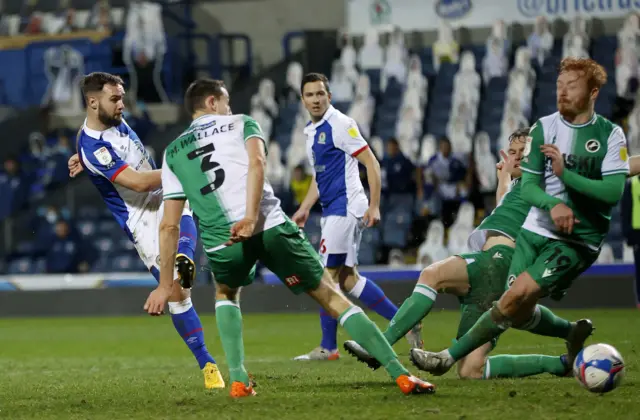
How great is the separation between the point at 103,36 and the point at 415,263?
9.41 meters

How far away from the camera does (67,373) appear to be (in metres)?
9.34

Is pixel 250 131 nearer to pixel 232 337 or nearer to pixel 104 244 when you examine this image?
pixel 232 337

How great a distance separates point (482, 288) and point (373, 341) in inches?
53.3

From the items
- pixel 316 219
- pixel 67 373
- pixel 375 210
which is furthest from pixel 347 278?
pixel 316 219

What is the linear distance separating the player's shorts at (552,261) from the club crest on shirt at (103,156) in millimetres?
2928

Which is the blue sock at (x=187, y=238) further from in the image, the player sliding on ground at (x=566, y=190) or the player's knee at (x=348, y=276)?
the player sliding on ground at (x=566, y=190)

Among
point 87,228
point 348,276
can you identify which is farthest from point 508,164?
point 87,228

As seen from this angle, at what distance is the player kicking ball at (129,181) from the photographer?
781cm

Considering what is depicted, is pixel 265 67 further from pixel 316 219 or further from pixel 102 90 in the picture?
pixel 102 90

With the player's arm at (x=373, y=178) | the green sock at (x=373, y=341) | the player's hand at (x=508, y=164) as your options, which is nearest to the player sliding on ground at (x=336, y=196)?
the player's arm at (x=373, y=178)

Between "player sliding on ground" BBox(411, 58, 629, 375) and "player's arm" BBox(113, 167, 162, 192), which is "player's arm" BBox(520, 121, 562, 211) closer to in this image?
"player sliding on ground" BBox(411, 58, 629, 375)

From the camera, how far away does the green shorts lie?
645cm

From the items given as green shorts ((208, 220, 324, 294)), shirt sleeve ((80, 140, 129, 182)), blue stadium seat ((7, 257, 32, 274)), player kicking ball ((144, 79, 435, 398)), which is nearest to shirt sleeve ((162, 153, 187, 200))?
player kicking ball ((144, 79, 435, 398))

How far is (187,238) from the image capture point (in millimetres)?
7824
